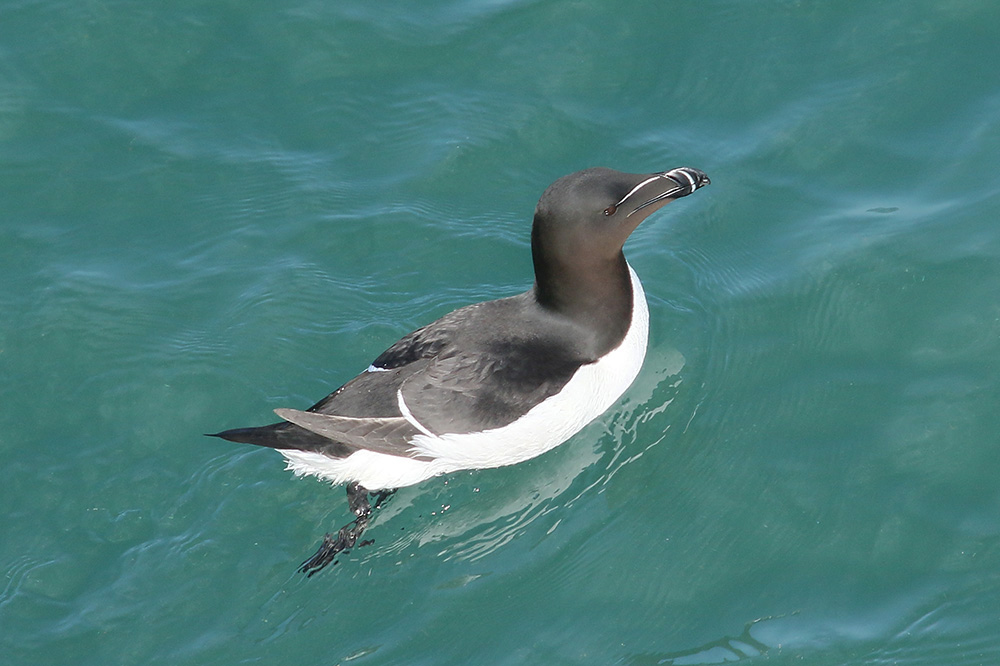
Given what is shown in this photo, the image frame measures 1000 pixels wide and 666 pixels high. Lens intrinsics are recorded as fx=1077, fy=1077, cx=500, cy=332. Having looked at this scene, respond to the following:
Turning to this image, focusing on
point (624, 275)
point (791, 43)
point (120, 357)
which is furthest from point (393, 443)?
point (791, 43)

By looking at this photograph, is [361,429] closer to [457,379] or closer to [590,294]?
[457,379]

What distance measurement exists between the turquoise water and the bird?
267 mm

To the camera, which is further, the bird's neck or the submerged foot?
the bird's neck

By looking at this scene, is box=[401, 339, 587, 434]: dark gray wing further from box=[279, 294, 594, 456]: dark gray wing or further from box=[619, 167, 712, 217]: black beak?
box=[619, 167, 712, 217]: black beak

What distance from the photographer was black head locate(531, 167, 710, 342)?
16.4 feet

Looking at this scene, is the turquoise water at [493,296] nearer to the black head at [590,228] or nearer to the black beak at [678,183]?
the black head at [590,228]

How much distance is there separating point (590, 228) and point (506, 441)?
42.6 inches

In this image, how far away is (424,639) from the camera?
15.2ft

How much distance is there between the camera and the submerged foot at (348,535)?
196 inches

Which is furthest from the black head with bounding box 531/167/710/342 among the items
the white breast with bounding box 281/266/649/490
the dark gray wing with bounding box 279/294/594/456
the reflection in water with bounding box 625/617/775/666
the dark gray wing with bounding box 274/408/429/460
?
the reflection in water with bounding box 625/617/775/666

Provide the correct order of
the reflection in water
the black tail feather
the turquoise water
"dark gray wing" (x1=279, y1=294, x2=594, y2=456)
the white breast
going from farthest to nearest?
the white breast < "dark gray wing" (x1=279, y1=294, x2=594, y2=456) < the black tail feather < the turquoise water < the reflection in water

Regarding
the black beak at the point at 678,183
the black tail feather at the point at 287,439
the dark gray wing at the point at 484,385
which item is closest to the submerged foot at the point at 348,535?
the black tail feather at the point at 287,439

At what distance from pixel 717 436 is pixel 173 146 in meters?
3.86

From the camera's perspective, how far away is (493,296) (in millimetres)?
6258
